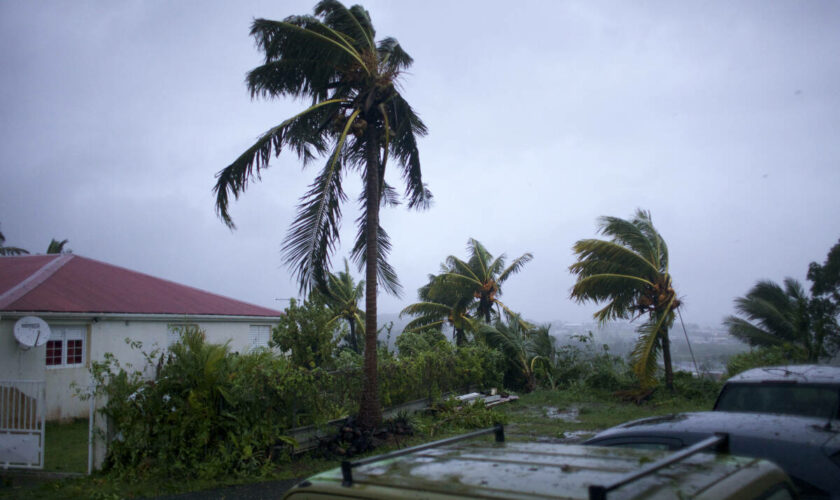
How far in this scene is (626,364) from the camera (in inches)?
759

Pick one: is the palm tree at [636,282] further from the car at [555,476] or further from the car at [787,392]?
the car at [555,476]

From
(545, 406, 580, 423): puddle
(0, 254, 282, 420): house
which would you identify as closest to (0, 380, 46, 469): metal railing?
(0, 254, 282, 420): house

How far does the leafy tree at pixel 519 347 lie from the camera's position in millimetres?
19391

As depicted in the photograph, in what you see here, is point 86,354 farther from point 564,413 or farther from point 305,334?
point 564,413

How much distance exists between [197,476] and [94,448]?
5.76ft

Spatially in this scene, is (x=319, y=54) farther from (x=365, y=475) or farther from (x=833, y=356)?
(x=833, y=356)

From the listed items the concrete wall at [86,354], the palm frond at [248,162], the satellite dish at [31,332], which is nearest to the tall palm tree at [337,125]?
the palm frond at [248,162]

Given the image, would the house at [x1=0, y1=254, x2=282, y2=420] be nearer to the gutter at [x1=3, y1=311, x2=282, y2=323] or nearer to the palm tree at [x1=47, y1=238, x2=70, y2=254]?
the gutter at [x1=3, y1=311, x2=282, y2=323]

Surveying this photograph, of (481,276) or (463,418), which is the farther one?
(481,276)

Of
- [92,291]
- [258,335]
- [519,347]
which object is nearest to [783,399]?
[519,347]

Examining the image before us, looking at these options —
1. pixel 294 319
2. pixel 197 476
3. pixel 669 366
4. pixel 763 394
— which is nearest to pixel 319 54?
pixel 294 319

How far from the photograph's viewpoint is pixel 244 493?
8.03 m

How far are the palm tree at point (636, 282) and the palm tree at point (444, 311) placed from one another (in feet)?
21.6

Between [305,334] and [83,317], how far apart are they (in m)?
6.96
